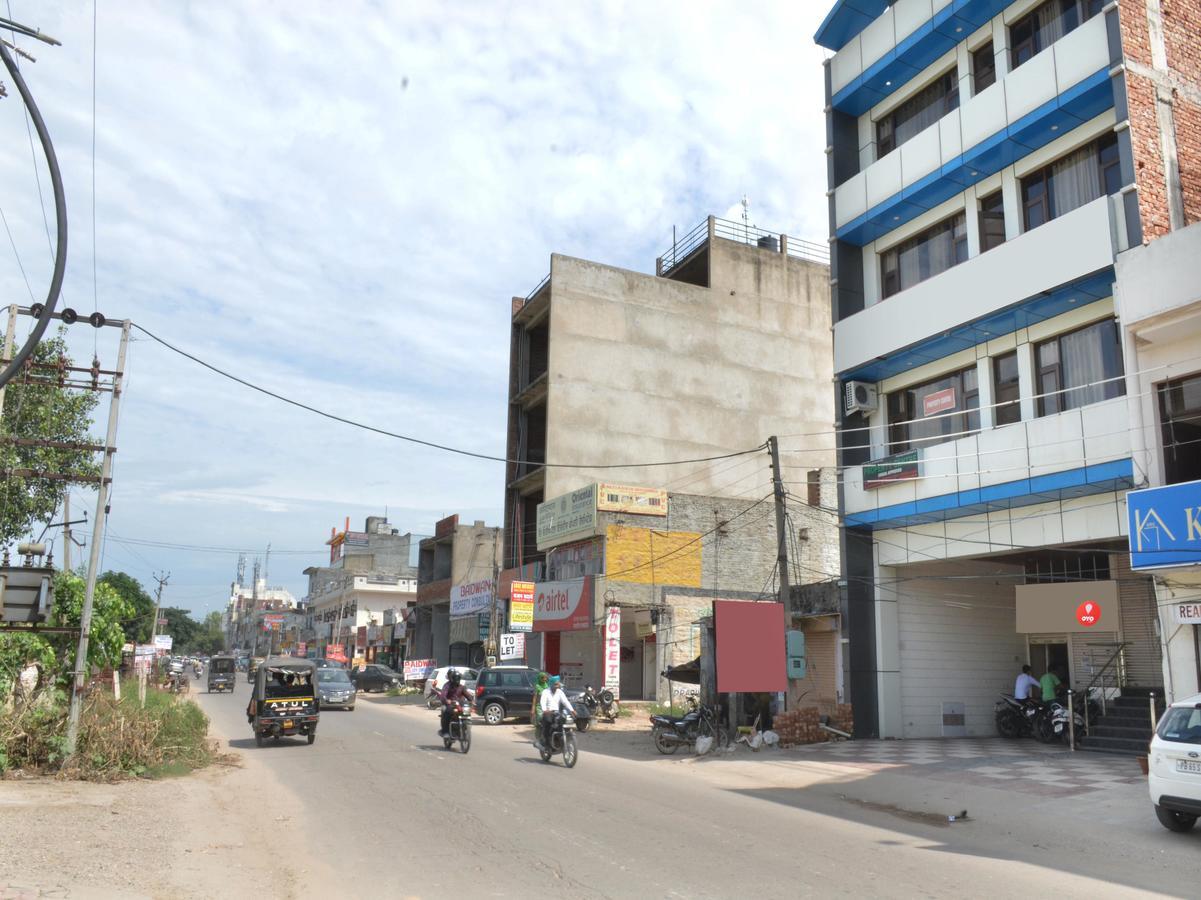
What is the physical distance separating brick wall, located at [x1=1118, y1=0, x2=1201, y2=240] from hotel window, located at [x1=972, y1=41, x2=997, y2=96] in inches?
138

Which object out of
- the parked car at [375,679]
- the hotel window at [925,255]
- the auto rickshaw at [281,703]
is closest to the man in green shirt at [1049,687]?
the hotel window at [925,255]

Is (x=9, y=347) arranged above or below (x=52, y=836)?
above

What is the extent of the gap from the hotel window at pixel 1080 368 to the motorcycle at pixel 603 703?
14.9 m

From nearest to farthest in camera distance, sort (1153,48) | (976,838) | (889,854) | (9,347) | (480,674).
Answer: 1. (889,854)
2. (976,838)
3. (9,347)
4. (1153,48)
5. (480,674)

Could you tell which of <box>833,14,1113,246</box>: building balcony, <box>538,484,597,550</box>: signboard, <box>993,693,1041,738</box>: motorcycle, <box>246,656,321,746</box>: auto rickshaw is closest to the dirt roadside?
<box>246,656,321,746</box>: auto rickshaw

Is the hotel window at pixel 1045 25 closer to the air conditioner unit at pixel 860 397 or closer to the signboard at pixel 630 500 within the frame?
the air conditioner unit at pixel 860 397

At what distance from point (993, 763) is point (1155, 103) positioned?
13.2 m

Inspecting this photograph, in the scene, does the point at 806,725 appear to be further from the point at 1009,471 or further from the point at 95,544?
the point at 95,544

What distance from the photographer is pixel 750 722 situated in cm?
2289

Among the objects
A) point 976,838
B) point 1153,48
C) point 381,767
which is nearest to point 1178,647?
point 976,838

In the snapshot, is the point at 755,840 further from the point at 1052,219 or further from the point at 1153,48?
the point at 1153,48

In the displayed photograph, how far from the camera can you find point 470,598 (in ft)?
158

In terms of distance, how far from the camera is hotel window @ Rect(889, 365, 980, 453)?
21547 millimetres

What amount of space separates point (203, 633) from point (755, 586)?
479 feet
